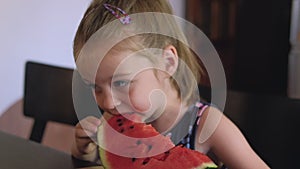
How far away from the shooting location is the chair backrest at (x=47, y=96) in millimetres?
1174

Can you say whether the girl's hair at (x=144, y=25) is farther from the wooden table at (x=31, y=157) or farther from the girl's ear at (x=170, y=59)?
the wooden table at (x=31, y=157)

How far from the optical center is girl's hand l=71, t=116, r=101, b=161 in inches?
23.3

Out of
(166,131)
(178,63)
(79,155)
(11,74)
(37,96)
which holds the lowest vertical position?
(11,74)

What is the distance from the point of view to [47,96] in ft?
3.95

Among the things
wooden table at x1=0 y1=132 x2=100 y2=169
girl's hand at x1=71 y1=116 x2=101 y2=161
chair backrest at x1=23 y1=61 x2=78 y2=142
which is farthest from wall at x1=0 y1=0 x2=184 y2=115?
girl's hand at x1=71 y1=116 x2=101 y2=161

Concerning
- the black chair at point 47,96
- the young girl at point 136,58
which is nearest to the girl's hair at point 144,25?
the young girl at point 136,58

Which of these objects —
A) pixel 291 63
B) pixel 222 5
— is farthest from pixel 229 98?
pixel 222 5

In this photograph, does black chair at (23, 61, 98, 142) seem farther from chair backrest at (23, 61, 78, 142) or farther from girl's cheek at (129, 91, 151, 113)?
girl's cheek at (129, 91, 151, 113)

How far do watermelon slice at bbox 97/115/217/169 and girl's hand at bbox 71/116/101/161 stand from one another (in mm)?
28

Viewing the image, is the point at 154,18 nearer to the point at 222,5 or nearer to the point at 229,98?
the point at 229,98

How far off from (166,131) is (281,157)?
0.39 meters

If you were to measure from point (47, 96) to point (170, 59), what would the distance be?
77 cm

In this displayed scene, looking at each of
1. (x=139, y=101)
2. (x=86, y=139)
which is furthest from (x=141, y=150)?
(x=86, y=139)

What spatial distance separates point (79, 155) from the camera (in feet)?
2.33
